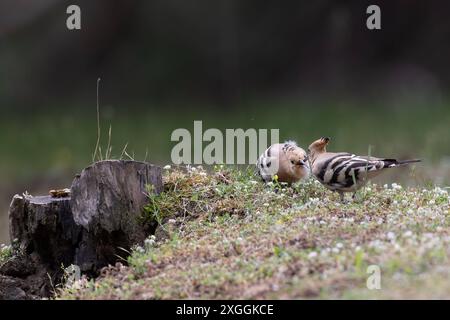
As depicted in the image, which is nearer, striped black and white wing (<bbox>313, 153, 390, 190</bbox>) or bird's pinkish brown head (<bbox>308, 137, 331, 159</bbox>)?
striped black and white wing (<bbox>313, 153, 390, 190</bbox>)

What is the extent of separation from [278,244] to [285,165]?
1.61 metres

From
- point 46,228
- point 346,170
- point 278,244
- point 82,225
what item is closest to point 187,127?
point 46,228

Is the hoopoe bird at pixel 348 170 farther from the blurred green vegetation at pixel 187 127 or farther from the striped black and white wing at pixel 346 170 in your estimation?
the blurred green vegetation at pixel 187 127

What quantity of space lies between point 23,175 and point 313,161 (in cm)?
817

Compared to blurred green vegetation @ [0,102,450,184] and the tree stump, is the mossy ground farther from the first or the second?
blurred green vegetation @ [0,102,450,184]

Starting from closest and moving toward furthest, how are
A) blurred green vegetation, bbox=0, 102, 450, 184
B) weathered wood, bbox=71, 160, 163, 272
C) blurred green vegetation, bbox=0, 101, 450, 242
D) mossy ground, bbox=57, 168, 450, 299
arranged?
1. mossy ground, bbox=57, 168, 450, 299
2. weathered wood, bbox=71, 160, 163, 272
3. blurred green vegetation, bbox=0, 101, 450, 242
4. blurred green vegetation, bbox=0, 102, 450, 184

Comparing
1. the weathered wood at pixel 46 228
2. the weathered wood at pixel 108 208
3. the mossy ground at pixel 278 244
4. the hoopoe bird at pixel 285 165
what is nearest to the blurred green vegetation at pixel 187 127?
the hoopoe bird at pixel 285 165

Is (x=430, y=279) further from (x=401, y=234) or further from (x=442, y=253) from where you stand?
(x=401, y=234)

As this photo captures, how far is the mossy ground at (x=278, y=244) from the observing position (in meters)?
5.37

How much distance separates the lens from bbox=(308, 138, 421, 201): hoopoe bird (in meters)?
7.02

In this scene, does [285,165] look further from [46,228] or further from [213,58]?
[213,58]

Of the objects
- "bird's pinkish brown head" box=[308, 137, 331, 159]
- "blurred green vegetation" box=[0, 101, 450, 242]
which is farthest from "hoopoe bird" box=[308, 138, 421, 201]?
"blurred green vegetation" box=[0, 101, 450, 242]

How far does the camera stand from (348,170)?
7031mm

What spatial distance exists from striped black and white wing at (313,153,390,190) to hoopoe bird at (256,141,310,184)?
47 cm
